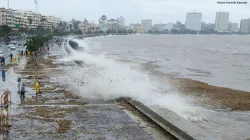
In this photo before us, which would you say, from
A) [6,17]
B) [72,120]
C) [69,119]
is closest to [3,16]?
[6,17]

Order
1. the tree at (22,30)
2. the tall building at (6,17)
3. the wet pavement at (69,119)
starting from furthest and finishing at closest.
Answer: the tall building at (6,17) → the tree at (22,30) → the wet pavement at (69,119)

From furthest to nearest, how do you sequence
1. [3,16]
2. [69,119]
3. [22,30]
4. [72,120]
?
1. [3,16]
2. [22,30]
3. [69,119]
4. [72,120]

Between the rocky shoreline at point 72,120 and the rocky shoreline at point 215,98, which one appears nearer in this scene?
the rocky shoreline at point 72,120

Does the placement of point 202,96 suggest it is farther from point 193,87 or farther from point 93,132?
point 93,132

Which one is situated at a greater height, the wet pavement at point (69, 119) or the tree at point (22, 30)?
the tree at point (22, 30)

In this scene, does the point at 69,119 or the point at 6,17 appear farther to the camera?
the point at 6,17

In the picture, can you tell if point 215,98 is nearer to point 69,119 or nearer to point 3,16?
point 69,119

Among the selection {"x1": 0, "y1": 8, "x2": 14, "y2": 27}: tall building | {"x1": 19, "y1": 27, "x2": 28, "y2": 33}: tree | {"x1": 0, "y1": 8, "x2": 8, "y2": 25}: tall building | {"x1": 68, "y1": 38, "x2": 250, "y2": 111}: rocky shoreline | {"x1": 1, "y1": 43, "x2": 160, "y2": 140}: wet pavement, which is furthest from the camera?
{"x1": 0, "y1": 8, "x2": 14, "y2": 27}: tall building

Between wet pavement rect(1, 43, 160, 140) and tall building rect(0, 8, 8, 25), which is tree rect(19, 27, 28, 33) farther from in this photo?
wet pavement rect(1, 43, 160, 140)

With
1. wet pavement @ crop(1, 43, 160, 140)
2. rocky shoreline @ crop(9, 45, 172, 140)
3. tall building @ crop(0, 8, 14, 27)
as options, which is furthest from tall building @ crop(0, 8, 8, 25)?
rocky shoreline @ crop(9, 45, 172, 140)

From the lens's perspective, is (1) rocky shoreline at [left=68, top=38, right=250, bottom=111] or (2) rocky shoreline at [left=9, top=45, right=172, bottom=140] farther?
(1) rocky shoreline at [left=68, top=38, right=250, bottom=111]

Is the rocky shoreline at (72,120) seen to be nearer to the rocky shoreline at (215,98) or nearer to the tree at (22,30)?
the rocky shoreline at (215,98)

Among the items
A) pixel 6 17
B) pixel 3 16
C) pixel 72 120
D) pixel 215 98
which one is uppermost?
pixel 3 16

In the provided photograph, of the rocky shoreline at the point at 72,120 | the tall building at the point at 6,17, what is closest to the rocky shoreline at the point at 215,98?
the rocky shoreline at the point at 72,120
